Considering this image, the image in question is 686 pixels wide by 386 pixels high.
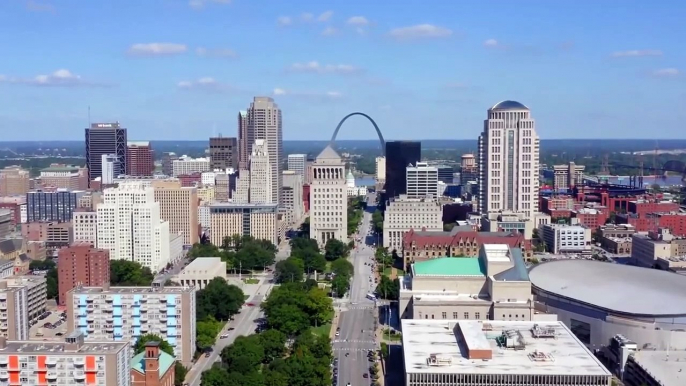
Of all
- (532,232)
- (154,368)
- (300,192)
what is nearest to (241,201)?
(300,192)

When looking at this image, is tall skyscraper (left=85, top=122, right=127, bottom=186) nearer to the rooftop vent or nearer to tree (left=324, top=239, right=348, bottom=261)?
tree (left=324, top=239, right=348, bottom=261)

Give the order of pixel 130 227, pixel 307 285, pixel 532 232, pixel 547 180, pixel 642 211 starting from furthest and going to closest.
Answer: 1. pixel 547 180
2. pixel 642 211
3. pixel 532 232
4. pixel 130 227
5. pixel 307 285

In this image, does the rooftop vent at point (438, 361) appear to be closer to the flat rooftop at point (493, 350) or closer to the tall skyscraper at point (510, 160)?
the flat rooftop at point (493, 350)

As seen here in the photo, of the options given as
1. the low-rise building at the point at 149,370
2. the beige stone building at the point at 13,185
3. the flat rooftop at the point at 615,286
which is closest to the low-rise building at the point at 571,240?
the flat rooftop at the point at 615,286

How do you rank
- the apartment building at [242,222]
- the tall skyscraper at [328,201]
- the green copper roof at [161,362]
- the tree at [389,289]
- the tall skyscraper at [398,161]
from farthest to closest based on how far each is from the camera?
the tall skyscraper at [398,161] → the apartment building at [242,222] → the tall skyscraper at [328,201] → the tree at [389,289] → the green copper roof at [161,362]

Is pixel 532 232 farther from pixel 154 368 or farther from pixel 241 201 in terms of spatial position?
pixel 154 368

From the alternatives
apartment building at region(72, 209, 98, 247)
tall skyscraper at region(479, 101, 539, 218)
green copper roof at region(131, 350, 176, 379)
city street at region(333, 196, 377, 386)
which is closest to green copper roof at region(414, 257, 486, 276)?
city street at region(333, 196, 377, 386)

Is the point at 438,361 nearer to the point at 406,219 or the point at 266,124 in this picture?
the point at 406,219
